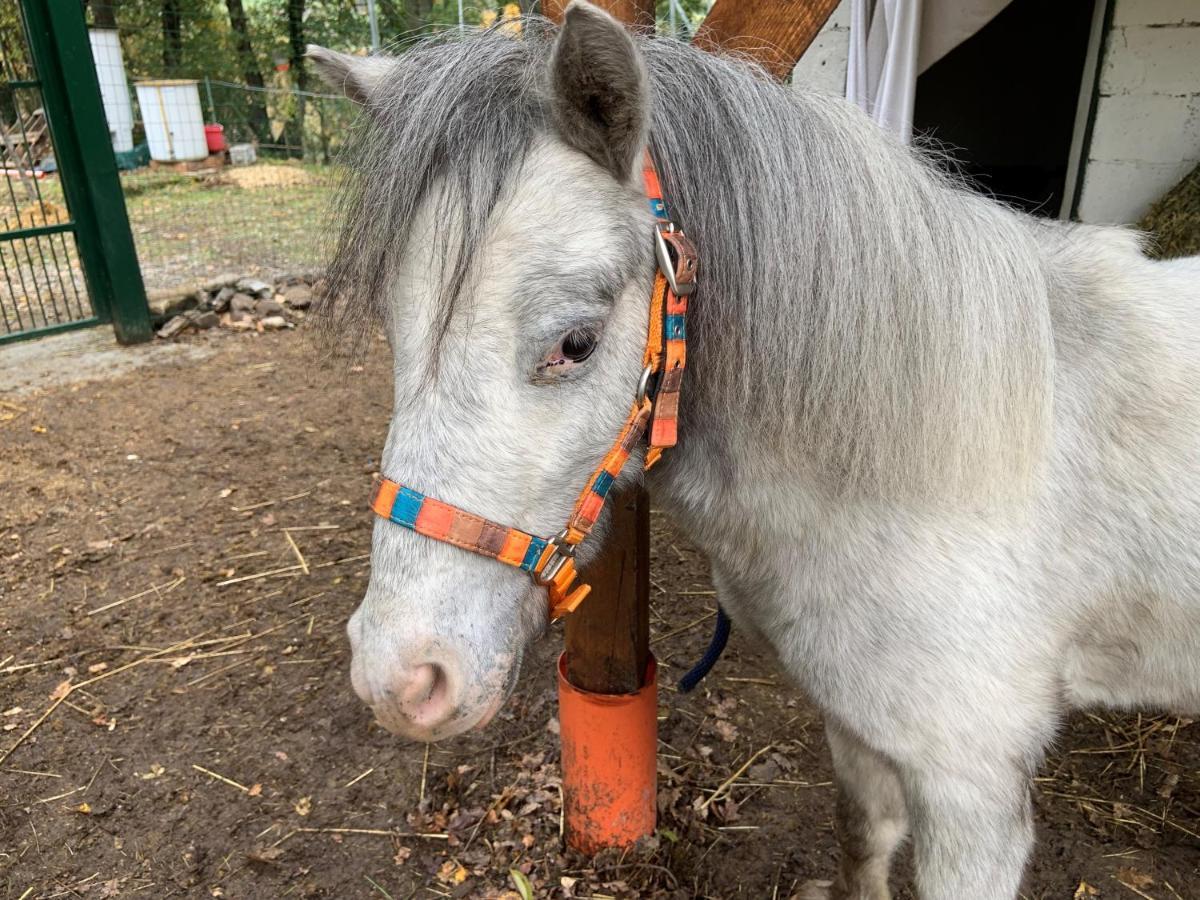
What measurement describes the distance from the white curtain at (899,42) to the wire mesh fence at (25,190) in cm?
491

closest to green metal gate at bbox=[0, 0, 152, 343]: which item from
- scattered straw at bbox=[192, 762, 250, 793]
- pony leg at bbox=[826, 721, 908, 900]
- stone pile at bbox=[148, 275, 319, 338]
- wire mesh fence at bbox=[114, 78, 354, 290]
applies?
stone pile at bbox=[148, 275, 319, 338]

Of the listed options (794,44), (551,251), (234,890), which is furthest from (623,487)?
(234,890)

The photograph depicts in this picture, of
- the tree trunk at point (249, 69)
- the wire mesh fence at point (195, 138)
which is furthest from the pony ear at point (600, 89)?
the tree trunk at point (249, 69)

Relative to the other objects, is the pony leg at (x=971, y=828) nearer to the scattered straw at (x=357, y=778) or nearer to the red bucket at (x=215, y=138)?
the scattered straw at (x=357, y=778)

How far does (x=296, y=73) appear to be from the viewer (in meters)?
12.7

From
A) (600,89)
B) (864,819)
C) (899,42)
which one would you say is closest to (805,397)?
(600,89)

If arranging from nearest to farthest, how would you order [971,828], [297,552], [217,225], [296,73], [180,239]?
[971,828] → [297,552] → [180,239] → [217,225] → [296,73]

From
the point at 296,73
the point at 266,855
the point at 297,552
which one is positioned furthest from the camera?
the point at 296,73

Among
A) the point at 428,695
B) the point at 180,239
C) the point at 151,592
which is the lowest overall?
the point at 151,592

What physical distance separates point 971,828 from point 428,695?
38.4 inches

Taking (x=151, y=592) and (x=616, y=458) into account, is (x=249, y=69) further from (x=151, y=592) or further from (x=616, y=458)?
(x=616, y=458)

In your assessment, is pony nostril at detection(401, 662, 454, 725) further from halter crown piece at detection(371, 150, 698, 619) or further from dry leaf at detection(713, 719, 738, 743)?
dry leaf at detection(713, 719, 738, 743)

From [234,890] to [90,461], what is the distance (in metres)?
2.92

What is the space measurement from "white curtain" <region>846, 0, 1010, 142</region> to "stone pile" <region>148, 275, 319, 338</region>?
4282 millimetres
